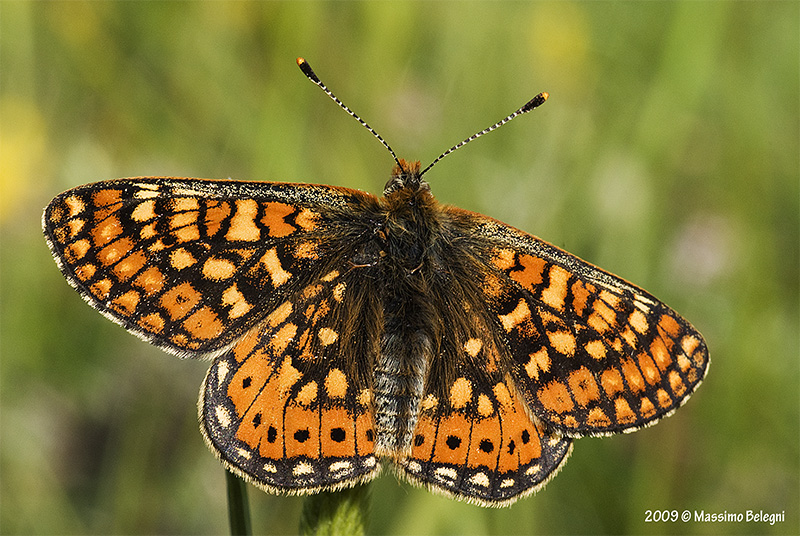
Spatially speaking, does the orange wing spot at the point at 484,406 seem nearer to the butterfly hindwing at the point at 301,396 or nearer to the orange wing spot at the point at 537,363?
the orange wing spot at the point at 537,363

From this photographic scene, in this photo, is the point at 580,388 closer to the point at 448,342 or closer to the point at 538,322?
the point at 538,322

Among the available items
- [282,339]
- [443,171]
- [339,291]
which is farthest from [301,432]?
[443,171]

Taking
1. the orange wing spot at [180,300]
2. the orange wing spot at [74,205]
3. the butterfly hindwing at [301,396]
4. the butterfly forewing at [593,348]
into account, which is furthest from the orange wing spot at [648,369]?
the orange wing spot at [74,205]

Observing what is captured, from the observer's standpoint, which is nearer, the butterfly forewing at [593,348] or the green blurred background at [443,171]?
the butterfly forewing at [593,348]

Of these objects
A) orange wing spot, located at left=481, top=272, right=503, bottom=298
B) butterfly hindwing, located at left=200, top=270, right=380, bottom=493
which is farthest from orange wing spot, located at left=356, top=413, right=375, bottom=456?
orange wing spot, located at left=481, top=272, right=503, bottom=298

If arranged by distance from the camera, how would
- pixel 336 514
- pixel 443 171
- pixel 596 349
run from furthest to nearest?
pixel 443 171 → pixel 596 349 → pixel 336 514

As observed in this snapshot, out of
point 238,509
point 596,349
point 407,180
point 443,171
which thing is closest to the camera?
point 238,509

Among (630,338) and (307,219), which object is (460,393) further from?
(307,219)
